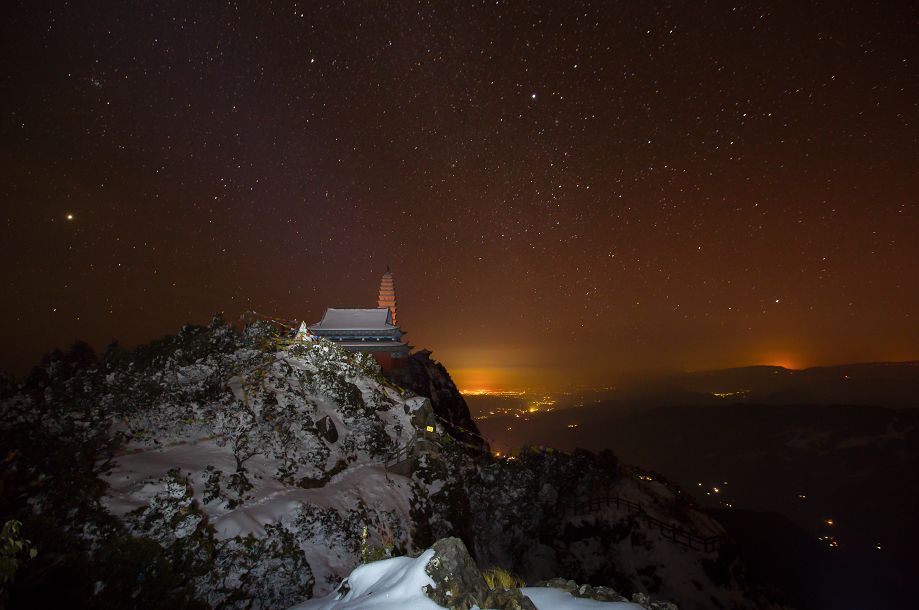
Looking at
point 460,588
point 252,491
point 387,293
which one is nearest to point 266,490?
point 252,491

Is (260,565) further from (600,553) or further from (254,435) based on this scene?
(600,553)

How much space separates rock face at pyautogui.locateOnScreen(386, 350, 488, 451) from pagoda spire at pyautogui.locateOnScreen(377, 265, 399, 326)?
1003cm

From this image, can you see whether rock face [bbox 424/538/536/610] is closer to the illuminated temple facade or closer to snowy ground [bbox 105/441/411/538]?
snowy ground [bbox 105/441/411/538]

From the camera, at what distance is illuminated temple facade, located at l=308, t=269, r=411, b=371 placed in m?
38.0

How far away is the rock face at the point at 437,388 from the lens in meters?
36.5

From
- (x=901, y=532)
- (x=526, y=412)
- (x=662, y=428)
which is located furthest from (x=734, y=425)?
(x=526, y=412)

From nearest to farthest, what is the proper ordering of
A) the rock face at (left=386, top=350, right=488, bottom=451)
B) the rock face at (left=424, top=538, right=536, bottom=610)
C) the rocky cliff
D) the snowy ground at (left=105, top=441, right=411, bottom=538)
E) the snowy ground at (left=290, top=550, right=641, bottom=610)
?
the rock face at (left=424, top=538, right=536, bottom=610), the snowy ground at (left=290, top=550, right=641, bottom=610), the rocky cliff, the snowy ground at (left=105, top=441, right=411, bottom=538), the rock face at (left=386, top=350, right=488, bottom=451)

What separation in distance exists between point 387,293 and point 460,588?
4918 centimetres

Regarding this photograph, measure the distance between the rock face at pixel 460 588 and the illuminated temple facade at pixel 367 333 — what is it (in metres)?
33.0

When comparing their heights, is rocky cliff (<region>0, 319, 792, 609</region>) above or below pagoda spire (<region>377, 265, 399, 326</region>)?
below

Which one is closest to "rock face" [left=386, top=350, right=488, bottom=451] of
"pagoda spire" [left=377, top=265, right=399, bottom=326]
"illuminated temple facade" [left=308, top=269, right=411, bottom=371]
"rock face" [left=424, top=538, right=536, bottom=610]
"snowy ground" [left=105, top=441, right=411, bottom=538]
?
"illuminated temple facade" [left=308, top=269, right=411, bottom=371]

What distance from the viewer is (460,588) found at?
5035 mm

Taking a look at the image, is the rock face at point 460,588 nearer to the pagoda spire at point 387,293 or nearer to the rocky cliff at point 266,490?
the rocky cliff at point 266,490

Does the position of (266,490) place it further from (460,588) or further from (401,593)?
(460,588)
